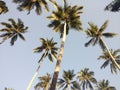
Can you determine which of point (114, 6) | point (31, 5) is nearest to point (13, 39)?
point (31, 5)

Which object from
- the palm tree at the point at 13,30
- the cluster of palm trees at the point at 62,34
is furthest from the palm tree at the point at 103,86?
the palm tree at the point at 13,30

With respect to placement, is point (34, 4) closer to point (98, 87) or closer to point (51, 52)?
point (51, 52)

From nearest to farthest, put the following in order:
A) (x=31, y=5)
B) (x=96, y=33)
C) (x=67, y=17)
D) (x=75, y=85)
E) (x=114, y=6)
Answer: (x=114, y=6), (x=67, y=17), (x=31, y=5), (x=96, y=33), (x=75, y=85)

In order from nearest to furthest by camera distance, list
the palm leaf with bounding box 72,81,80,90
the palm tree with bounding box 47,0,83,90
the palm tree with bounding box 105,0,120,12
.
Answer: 1. the palm tree with bounding box 105,0,120,12
2. the palm tree with bounding box 47,0,83,90
3. the palm leaf with bounding box 72,81,80,90

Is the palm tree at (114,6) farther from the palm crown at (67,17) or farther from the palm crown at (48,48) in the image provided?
the palm crown at (48,48)

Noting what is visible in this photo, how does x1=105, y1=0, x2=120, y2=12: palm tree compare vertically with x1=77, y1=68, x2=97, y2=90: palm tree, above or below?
below

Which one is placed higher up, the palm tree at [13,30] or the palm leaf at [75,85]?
the palm tree at [13,30]

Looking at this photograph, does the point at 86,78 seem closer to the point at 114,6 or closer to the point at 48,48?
the point at 48,48

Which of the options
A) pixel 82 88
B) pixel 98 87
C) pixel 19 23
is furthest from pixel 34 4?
pixel 98 87

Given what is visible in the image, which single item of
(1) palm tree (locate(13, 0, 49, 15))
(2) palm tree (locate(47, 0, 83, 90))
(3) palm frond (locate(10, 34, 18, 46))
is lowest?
(2) palm tree (locate(47, 0, 83, 90))

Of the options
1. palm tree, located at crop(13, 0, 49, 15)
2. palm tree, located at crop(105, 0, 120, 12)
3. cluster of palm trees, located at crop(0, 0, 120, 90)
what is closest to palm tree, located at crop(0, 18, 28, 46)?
cluster of palm trees, located at crop(0, 0, 120, 90)

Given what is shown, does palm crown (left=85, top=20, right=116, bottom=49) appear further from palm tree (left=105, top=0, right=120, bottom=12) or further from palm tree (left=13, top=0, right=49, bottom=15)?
palm tree (left=105, top=0, right=120, bottom=12)

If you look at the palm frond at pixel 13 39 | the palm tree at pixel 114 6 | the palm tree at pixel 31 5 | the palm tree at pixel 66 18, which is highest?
the palm frond at pixel 13 39

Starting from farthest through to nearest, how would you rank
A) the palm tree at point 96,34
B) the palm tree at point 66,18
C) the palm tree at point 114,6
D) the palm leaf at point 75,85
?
the palm leaf at point 75,85
the palm tree at point 96,34
the palm tree at point 66,18
the palm tree at point 114,6
